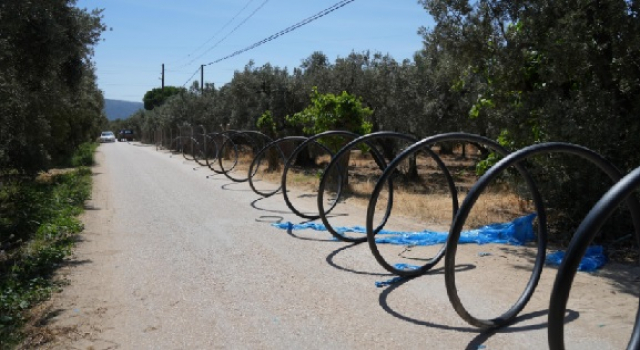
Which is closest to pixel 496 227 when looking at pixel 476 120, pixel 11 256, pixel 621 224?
pixel 621 224

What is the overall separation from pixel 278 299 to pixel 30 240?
5.12m

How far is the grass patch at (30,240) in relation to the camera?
17.0 feet

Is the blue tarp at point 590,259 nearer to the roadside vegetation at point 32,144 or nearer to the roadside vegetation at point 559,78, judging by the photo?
the roadside vegetation at point 559,78

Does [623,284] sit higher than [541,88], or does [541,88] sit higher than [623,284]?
[541,88]

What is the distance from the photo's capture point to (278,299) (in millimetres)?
5363

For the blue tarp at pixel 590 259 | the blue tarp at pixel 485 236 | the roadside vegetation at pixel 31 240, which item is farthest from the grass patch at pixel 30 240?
the blue tarp at pixel 590 259

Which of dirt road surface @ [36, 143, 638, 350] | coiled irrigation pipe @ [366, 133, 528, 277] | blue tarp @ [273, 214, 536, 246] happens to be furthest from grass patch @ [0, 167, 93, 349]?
blue tarp @ [273, 214, 536, 246]

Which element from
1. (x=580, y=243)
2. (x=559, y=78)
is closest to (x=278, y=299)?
(x=580, y=243)

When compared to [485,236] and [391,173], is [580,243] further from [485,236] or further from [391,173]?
[485,236]

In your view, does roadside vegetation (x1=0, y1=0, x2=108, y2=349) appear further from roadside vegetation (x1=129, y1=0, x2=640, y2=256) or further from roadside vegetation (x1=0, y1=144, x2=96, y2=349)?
roadside vegetation (x1=129, y1=0, x2=640, y2=256)

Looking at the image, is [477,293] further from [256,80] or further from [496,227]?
[256,80]

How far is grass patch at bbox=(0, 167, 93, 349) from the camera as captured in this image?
17.0ft

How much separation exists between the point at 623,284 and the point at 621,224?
205 centimetres

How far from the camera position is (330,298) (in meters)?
5.37
